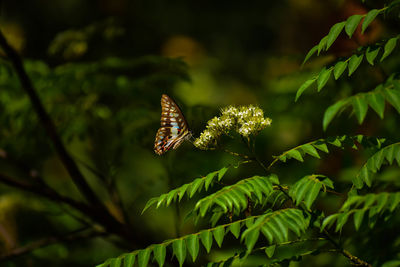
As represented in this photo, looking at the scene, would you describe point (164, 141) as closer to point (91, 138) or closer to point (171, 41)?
point (91, 138)

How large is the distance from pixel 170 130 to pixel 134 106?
1276 millimetres

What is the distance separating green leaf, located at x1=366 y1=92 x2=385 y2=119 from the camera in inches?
53.2

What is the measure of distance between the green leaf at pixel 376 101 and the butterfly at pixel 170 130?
4.80ft

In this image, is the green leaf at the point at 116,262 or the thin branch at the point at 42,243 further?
the thin branch at the point at 42,243

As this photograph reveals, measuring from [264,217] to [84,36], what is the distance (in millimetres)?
3193

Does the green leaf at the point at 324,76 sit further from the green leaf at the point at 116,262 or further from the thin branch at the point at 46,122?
the thin branch at the point at 46,122

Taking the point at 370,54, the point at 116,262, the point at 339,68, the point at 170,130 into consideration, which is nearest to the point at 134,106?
the point at 170,130

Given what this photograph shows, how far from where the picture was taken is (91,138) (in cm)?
415

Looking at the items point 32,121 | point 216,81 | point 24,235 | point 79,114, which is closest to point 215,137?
point 79,114

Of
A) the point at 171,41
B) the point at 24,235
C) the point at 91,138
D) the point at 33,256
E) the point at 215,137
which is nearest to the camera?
the point at 215,137

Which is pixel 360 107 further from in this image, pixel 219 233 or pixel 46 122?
pixel 46 122

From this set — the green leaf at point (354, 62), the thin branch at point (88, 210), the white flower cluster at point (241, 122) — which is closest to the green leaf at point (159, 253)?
the white flower cluster at point (241, 122)

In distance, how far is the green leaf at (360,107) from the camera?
1.32m

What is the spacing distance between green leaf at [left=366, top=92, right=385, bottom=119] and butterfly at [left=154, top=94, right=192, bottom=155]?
1.46 meters
